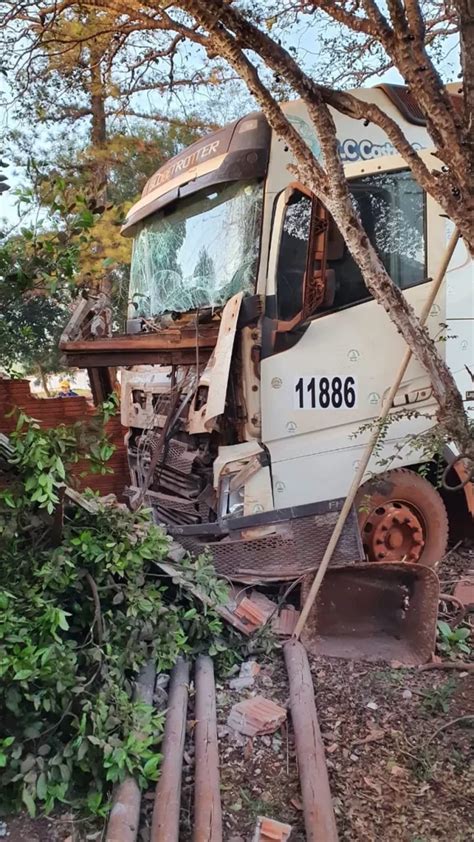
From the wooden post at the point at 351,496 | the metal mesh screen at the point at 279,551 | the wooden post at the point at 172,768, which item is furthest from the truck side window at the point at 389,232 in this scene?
the wooden post at the point at 172,768

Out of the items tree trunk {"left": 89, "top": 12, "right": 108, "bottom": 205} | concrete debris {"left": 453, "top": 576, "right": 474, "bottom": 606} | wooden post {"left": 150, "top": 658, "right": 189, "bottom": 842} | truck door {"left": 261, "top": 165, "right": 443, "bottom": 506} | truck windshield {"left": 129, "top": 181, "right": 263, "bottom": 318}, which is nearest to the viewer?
wooden post {"left": 150, "top": 658, "right": 189, "bottom": 842}

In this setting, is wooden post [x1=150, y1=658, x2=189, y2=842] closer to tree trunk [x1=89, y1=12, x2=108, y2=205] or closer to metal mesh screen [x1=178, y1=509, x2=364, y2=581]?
metal mesh screen [x1=178, y1=509, x2=364, y2=581]

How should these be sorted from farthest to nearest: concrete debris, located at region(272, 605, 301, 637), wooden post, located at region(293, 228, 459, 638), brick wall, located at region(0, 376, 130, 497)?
brick wall, located at region(0, 376, 130, 497), concrete debris, located at region(272, 605, 301, 637), wooden post, located at region(293, 228, 459, 638)

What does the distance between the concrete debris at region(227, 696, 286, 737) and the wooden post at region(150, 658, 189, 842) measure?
27cm

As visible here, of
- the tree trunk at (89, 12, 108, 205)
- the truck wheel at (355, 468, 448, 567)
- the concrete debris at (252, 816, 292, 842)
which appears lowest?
the concrete debris at (252, 816, 292, 842)

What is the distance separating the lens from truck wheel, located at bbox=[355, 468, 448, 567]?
435cm

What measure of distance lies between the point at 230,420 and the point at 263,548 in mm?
879

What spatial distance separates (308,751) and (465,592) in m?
2.09

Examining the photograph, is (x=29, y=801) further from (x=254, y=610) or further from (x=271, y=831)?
(x=254, y=610)

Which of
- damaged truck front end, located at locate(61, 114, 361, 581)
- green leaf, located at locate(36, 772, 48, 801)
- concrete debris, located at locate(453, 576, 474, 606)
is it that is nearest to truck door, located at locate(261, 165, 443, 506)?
damaged truck front end, located at locate(61, 114, 361, 581)

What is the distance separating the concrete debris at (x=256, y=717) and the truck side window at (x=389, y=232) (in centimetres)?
247

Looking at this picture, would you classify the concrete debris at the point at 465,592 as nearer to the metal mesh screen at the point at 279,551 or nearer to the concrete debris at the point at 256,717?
the metal mesh screen at the point at 279,551

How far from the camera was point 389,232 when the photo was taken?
4355 mm

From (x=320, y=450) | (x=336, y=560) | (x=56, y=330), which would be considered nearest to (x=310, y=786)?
(x=336, y=560)
